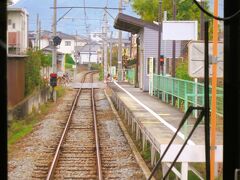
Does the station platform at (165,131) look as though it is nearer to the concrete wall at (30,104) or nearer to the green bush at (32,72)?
the concrete wall at (30,104)

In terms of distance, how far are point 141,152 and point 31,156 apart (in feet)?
7.86

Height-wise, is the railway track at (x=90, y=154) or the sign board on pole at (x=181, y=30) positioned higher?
the sign board on pole at (x=181, y=30)

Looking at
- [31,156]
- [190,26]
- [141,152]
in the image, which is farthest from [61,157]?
[190,26]

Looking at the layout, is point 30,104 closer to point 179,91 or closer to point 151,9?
point 179,91

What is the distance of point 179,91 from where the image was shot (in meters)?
15.0

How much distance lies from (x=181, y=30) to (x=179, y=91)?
10.2 feet

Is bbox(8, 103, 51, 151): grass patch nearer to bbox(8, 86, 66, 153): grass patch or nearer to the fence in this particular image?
bbox(8, 86, 66, 153): grass patch

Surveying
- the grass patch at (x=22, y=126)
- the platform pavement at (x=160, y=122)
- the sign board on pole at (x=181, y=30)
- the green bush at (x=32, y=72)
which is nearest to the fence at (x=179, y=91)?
the platform pavement at (x=160, y=122)

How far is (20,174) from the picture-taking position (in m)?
9.55

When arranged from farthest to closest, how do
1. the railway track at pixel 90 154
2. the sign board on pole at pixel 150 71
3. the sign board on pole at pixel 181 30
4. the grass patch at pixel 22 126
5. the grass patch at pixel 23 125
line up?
the sign board on pole at pixel 150 71, the grass patch at pixel 22 126, the grass patch at pixel 23 125, the sign board on pole at pixel 181 30, the railway track at pixel 90 154

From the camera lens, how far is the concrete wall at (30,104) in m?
16.5

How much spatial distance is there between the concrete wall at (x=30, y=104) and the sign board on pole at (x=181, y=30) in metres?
4.53
